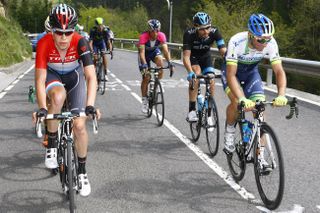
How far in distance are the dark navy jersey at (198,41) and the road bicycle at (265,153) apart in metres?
2.82

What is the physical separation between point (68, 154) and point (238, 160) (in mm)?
2283

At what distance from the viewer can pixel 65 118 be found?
418 cm

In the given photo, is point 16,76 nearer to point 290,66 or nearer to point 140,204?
point 290,66

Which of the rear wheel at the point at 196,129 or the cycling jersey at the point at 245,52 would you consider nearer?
the cycling jersey at the point at 245,52

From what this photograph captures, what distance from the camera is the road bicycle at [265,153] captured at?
4.58 meters

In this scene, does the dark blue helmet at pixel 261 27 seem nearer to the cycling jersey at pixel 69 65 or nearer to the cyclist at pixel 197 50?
the cycling jersey at pixel 69 65

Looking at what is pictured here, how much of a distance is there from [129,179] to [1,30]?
25459 millimetres

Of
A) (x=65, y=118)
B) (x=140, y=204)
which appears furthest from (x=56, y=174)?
(x=65, y=118)

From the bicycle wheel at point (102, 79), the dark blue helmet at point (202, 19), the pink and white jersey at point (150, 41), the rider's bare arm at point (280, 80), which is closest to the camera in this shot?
the rider's bare arm at point (280, 80)

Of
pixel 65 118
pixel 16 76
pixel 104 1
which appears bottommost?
pixel 16 76

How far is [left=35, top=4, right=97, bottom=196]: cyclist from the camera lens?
14.9ft

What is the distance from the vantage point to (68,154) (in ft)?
13.9

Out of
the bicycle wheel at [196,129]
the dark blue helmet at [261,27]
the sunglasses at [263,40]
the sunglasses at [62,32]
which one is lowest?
the bicycle wheel at [196,129]

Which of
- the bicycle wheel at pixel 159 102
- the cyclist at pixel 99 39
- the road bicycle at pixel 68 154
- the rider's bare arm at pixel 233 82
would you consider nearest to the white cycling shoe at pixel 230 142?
the rider's bare arm at pixel 233 82
